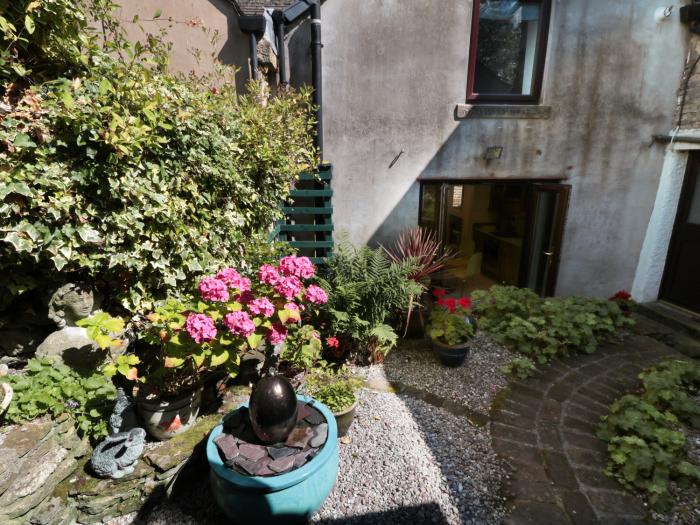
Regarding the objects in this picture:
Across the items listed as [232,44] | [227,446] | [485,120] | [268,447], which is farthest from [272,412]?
[485,120]

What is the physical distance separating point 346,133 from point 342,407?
3843 millimetres

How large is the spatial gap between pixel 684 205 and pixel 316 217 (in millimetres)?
5684

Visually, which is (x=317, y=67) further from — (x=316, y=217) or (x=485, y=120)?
(x=485, y=120)

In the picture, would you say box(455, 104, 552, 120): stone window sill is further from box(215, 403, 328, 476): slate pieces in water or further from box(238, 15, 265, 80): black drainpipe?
box(215, 403, 328, 476): slate pieces in water

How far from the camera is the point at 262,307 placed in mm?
2352

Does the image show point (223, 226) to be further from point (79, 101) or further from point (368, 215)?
point (368, 215)

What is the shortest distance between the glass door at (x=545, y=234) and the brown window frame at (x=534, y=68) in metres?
1.34

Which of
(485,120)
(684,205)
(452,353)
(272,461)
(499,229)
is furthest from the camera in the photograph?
(499,229)

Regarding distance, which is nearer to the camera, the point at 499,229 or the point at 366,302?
the point at 366,302

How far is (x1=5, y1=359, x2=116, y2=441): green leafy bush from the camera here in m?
2.14

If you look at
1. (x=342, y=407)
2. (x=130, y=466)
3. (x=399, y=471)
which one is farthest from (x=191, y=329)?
(x=399, y=471)

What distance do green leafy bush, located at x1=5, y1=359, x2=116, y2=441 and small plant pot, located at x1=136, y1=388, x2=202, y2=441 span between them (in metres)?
0.23

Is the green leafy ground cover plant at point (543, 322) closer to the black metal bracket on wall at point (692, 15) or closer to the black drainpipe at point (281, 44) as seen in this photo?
the black metal bracket on wall at point (692, 15)

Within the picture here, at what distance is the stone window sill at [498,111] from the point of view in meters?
5.06
